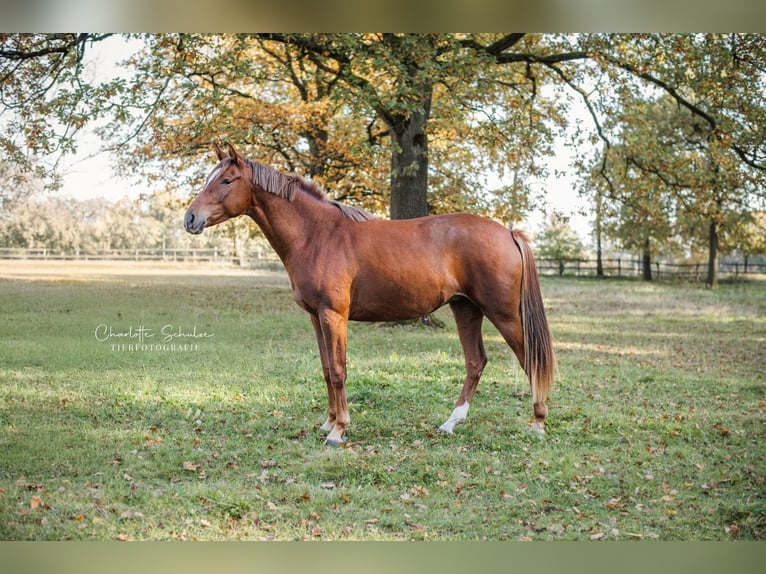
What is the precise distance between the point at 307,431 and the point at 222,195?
1599 millimetres

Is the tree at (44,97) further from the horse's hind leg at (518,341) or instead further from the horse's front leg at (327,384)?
the horse's hind leg at (518,341)

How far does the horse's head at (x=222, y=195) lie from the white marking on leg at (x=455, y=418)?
74.9 inches

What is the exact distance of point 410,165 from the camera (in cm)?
675

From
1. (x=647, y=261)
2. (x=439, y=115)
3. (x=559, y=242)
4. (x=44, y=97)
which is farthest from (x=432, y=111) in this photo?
(x=647, y=261)

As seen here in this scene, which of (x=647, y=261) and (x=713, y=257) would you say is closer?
(x=713, y=257)

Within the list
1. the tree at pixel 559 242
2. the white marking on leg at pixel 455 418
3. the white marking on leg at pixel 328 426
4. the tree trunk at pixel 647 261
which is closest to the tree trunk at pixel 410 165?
the tree at pixel 559 242

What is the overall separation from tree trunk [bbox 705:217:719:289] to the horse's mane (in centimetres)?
393

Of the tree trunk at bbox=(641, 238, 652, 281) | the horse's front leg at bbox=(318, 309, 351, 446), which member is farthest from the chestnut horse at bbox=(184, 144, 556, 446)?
the tree trunk at bbox=(641, 238, 652, 281)

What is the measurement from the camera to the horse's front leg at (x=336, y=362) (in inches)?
168

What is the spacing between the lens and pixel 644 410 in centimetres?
504

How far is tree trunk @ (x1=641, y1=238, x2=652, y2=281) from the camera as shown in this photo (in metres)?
8.44

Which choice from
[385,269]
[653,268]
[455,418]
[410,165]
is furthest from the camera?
[653,268]

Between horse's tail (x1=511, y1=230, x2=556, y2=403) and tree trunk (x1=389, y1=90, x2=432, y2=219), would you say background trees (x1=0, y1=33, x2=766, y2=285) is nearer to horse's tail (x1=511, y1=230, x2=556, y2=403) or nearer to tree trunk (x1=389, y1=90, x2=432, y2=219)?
tree trunk (x1=389, y1=90, x2=432, y2=219)

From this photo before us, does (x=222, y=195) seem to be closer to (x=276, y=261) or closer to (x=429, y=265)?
(x=429, y=265)
